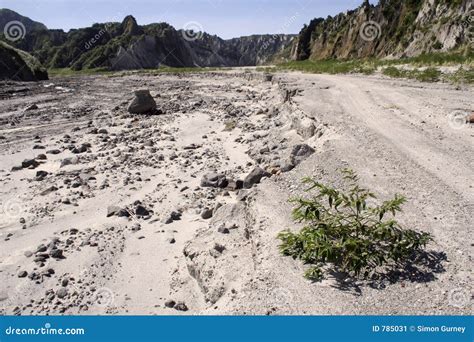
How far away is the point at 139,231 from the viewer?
1150 cm

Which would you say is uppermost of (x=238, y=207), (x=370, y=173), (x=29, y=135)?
(x=370, y=173)

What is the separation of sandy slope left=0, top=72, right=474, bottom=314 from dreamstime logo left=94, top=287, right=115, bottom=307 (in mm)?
43

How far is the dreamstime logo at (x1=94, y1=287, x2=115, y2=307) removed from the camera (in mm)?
8416

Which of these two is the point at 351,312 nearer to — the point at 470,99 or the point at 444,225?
the point at 444,225

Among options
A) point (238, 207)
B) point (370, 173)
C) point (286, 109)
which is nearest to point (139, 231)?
point (238, 207)

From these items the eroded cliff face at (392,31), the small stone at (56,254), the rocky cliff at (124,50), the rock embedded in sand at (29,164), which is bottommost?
the rocky cliff at (124,50)

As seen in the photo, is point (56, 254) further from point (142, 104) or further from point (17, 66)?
point (17, 66)

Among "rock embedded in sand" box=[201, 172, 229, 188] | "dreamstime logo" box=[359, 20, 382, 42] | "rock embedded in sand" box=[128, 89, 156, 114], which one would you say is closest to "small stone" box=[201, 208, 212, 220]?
"rock embedded in sand" box=[201, 172, 229, 188]

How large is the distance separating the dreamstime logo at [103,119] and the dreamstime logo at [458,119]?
20.2 metres

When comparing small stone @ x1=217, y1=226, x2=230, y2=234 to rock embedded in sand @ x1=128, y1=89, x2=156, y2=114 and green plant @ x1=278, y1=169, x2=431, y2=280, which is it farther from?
rock embedded in sand @ x1=128, y1=89, x2=156, y2=114

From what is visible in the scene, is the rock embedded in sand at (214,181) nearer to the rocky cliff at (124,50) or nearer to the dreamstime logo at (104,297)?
the dreamstime logo at (104,297)

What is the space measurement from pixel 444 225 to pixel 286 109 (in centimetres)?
1517

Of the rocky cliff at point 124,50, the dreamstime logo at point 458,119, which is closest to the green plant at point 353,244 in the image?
the dreamstime logo at point 458,119

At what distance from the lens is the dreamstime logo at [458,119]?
49.7ft
